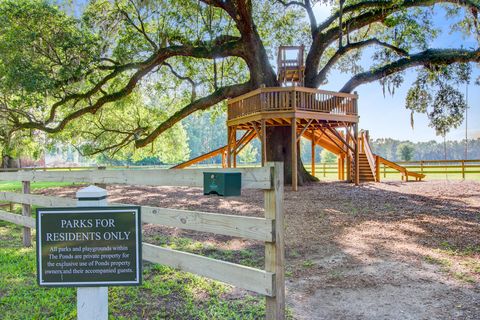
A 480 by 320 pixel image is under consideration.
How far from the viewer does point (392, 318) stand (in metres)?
3.40

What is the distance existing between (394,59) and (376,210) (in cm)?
910

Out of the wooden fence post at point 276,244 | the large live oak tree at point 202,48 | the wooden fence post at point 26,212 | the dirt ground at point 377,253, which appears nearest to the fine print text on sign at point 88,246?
the wooden fence post at point 276,244

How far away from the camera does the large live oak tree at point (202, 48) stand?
37.2 ft

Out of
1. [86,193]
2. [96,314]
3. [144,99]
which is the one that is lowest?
[96,314]

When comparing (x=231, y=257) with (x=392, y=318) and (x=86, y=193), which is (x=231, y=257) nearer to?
(x=392, y=318)

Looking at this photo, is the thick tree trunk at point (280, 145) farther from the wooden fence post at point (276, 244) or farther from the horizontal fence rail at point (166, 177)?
the wooden fence post at point (276, 244)

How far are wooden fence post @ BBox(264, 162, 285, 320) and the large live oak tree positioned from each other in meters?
10.7

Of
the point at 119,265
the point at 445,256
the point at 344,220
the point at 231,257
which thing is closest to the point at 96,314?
the point at 119,265

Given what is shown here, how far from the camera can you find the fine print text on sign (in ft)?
8.00

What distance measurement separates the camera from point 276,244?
2.54m

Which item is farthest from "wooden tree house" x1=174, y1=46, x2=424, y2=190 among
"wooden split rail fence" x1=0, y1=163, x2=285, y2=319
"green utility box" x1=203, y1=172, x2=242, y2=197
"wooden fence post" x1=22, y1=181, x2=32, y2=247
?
"green utility box" x1=203, y1=172, x2=242, y2=197

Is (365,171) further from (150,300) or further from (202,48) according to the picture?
(150,300)

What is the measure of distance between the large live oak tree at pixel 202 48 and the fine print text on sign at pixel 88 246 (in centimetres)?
1000

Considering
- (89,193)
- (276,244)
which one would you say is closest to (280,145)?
(276,244)
